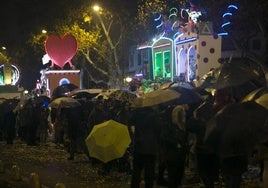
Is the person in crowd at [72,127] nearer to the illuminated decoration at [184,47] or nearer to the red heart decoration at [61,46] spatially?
the illuminated decoration at [184,47]

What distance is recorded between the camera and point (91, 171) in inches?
546

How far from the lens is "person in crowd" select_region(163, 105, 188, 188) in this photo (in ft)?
29.5

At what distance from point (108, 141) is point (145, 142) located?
1.67m

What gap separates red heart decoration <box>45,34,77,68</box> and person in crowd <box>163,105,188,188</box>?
21128mm

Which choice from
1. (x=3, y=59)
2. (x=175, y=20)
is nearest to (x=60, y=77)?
(x=175, y=20)

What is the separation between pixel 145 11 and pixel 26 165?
16.7m

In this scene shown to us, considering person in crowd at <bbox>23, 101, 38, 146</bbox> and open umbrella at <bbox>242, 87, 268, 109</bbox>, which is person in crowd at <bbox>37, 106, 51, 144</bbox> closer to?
person in crowd at <bbox>23, 101, 38, 146</bbox>

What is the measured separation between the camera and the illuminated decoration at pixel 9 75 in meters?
45.3

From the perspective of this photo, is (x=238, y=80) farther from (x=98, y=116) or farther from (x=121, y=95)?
(x=121, y=95)

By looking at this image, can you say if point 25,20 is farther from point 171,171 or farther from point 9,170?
point 171,171

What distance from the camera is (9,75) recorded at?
45.8 meters

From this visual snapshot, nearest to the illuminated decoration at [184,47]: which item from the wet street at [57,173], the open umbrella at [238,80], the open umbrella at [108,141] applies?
the open umbrella at [238,80]

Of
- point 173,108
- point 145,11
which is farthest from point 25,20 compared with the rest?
point 173,108

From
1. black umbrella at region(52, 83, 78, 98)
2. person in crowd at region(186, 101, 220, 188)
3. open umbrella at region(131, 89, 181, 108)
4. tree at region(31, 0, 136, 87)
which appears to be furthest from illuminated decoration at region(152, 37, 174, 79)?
person in crowd at region(186, 101, 220, 188)
